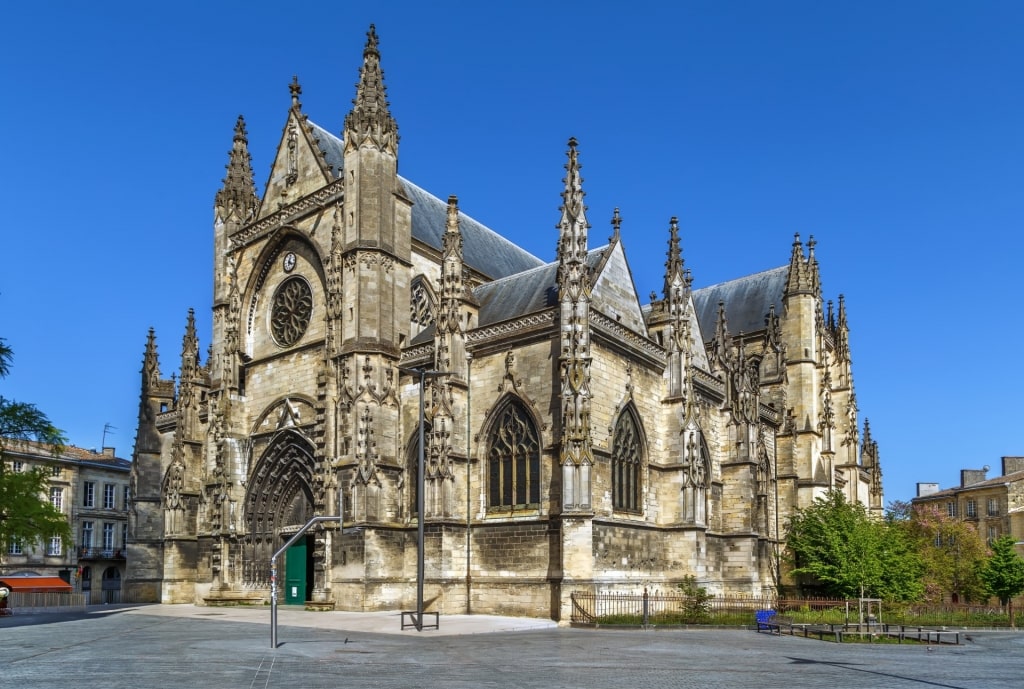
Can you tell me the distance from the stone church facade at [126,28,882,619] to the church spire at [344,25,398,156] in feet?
0.27

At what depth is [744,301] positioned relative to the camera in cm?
4662

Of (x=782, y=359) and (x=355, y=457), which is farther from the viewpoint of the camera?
(x=782, y=359)

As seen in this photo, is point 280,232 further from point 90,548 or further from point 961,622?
point 90,548

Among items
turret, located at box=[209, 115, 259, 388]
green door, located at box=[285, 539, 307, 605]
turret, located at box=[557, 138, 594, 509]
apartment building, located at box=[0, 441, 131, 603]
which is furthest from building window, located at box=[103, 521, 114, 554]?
turret, located at box=[557, 138, 594, 509]

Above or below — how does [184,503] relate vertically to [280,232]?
below

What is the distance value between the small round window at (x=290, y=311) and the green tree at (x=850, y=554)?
765 inches

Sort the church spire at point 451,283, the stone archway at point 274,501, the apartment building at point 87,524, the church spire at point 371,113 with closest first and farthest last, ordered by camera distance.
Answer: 1. the church spire at point 451,283
2. the church spire at point 371,113
3. the stone archway at point 274,501
4. the apartment building at point 87,524

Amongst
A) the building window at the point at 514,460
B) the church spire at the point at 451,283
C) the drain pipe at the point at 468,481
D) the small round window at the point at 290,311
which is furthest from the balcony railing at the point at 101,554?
the building window at the point at 514,460

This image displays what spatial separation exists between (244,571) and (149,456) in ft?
33.7

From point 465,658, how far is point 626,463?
45.5 feet

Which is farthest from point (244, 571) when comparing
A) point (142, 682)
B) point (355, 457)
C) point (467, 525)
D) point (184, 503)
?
point (142, 682)

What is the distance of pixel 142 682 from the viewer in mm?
12062

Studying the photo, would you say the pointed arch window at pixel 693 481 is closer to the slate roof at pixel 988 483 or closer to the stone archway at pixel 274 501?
the stone archway at pixel 274 501

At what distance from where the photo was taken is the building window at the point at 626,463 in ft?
91.4
